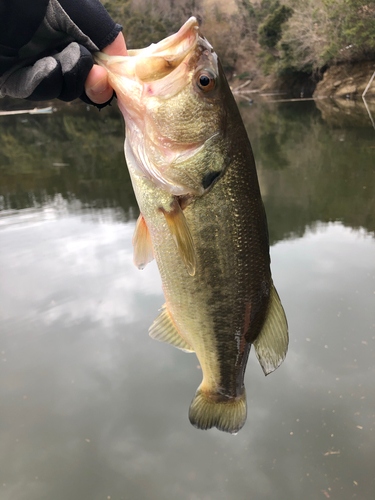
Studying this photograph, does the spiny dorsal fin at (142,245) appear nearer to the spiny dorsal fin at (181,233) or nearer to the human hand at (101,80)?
the spiny dorsal fin at (181,233)

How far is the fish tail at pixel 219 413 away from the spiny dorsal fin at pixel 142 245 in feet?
2.69

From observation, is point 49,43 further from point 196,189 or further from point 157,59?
point 196,189

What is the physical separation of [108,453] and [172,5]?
273ft

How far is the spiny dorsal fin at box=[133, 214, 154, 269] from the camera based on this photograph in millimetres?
1902

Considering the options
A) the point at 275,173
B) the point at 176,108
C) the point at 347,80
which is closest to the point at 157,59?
the point at 176,108

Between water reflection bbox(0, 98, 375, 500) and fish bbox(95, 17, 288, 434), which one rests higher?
fish bbox(95, 17, 288, 434)

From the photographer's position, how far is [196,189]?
1.70 metres

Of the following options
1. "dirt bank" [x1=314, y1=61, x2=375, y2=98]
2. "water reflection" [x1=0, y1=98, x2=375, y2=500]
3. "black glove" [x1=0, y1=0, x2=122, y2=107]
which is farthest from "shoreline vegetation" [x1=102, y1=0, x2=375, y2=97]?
"black glove" [x1=0, y1=0, x2=122, y2=107]

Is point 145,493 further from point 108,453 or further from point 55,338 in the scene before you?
point 55,338

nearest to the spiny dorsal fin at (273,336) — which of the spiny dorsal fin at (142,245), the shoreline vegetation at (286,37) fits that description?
the spiny dorsal fin at (142,245)

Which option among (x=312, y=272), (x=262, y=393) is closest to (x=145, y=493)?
(x=262, y=393)

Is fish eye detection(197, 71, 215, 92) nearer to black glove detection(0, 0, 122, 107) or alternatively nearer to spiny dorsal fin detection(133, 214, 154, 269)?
black glove detection(0, 0, 122, 107)

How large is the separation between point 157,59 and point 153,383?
343 centimetres

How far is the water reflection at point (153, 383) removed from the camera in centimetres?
330
